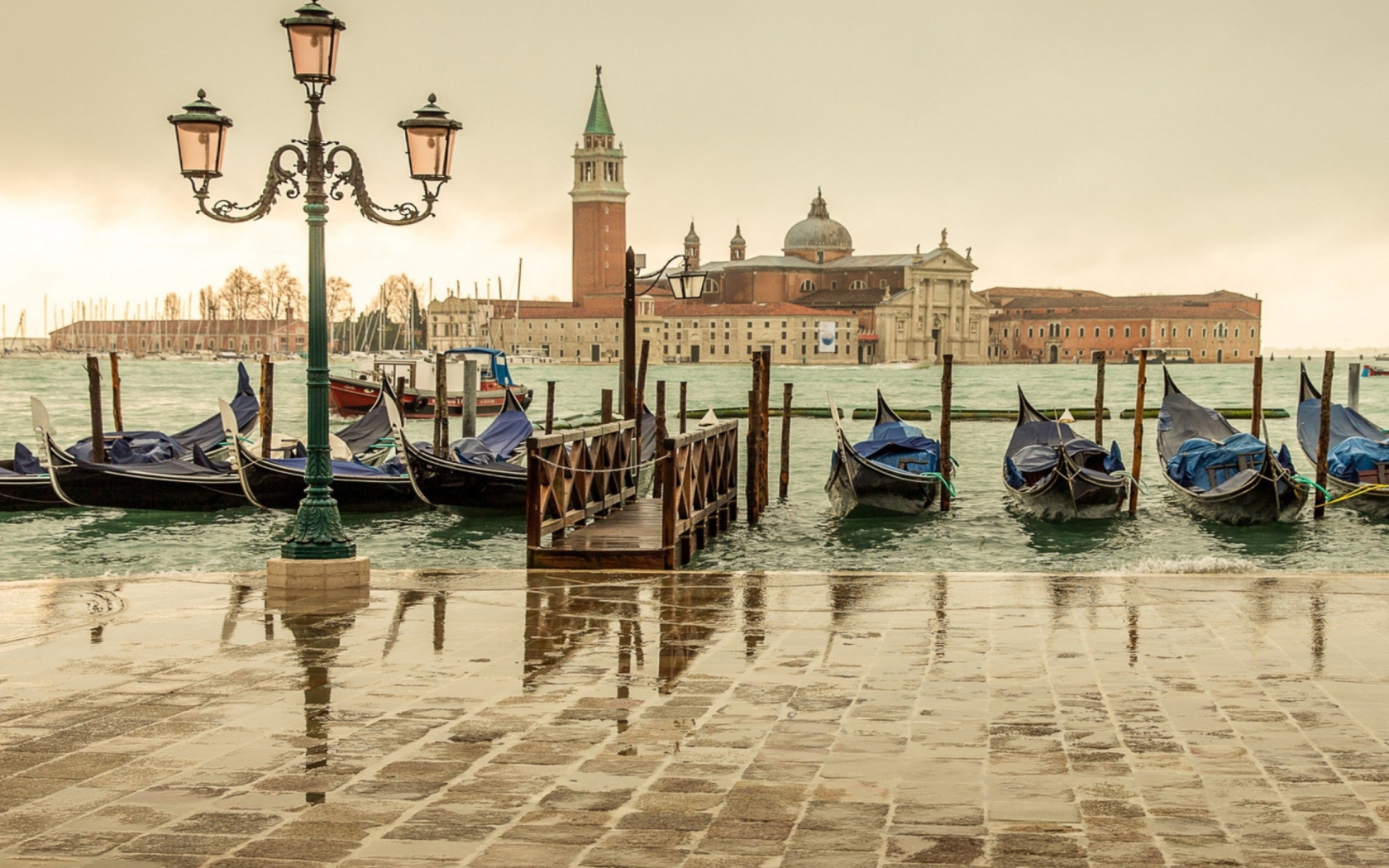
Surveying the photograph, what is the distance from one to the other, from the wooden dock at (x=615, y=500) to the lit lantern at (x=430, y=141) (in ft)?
6.37

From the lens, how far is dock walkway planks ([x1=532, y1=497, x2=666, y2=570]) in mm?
8883

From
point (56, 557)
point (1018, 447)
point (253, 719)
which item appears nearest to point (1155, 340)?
point (1018, 447)

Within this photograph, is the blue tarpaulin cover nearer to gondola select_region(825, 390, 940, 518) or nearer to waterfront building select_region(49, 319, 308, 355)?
gondola select_region(825, 390, 940, 518)

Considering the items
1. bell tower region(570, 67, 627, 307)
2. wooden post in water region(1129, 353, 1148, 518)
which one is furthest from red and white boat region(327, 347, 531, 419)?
bell tower region(570, 67, 627, 307)

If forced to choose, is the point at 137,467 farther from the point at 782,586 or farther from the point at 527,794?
the point at 527,794

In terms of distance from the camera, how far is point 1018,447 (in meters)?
19.0

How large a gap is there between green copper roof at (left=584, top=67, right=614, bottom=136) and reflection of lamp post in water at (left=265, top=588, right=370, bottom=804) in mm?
92391

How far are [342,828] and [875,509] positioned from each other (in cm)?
1436

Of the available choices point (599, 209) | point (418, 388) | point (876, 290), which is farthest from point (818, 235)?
point (418, 388)

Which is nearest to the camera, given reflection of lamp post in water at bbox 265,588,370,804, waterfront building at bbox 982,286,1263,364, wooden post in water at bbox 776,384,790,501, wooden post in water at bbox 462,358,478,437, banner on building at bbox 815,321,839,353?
reflection of lamp post in water at bbox 265,588,370,804

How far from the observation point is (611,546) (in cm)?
933

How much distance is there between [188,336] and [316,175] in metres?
112

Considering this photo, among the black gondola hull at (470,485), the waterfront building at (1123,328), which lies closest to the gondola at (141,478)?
the black gondola hull at (470,485)

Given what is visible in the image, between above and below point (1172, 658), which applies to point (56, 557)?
below
